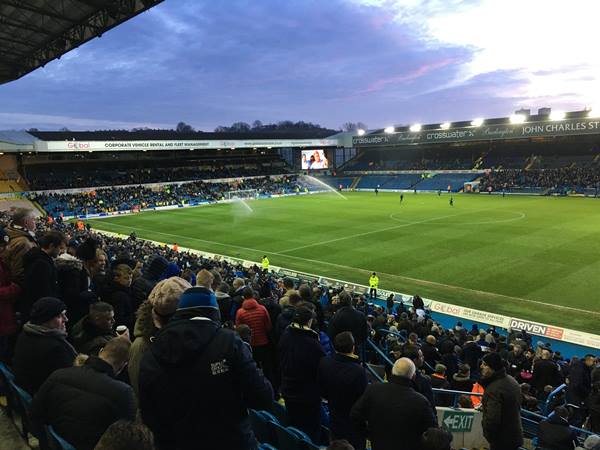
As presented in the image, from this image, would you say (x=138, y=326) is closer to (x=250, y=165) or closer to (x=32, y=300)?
(x=32, y=300)

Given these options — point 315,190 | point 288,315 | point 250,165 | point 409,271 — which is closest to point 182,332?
point 288,315

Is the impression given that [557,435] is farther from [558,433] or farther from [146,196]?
[146,196]

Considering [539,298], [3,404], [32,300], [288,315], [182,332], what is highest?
[182,332]

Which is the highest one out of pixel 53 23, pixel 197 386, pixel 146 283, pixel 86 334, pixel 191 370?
pixel 53 23

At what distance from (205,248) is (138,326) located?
27571 mm

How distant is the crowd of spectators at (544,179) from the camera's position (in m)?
54.4

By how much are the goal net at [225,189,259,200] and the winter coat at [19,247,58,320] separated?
59.4 metres

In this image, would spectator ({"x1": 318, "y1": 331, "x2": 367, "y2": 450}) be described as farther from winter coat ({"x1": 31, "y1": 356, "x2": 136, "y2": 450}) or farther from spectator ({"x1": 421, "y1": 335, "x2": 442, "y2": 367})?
spectator ({"x1": 421, "y1": 335, "x2": 442, "y2": 367})

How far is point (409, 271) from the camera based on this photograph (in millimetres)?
23500

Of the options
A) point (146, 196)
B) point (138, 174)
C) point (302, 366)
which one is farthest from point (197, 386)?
point (138, 174)

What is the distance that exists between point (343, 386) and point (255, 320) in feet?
7.27

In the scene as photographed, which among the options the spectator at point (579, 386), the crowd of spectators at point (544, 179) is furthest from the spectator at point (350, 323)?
the crowd of spectators at point (544, 179)

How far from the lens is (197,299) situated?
2.90 meters

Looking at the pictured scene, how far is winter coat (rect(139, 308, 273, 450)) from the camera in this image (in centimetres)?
272
